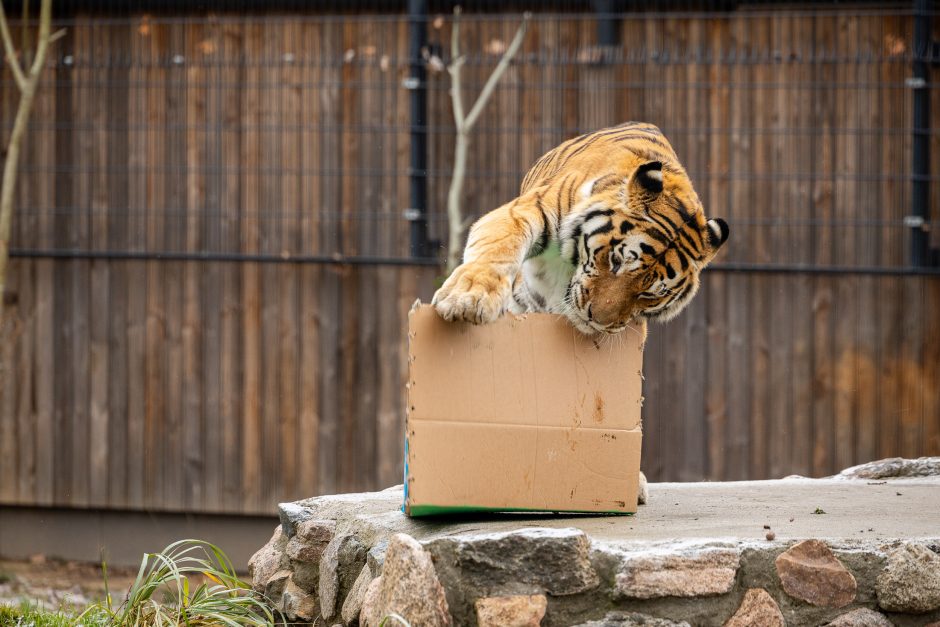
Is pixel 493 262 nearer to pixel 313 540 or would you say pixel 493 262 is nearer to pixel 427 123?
pixel 313 540

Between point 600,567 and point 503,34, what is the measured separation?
426 cm

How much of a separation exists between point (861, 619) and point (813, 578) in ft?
0.50

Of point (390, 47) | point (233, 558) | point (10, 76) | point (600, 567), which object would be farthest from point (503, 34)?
point (600, 567)

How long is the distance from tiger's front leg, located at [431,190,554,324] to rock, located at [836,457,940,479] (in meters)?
1.73

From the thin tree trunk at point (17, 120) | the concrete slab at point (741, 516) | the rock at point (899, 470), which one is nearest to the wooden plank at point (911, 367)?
the rock at point (899, 470)

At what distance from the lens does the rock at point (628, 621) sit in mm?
2844

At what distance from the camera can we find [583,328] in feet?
10.5

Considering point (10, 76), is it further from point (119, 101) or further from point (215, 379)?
point (215, 379)

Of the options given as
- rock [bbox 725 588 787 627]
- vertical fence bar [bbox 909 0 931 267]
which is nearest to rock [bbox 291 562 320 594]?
rock [bbox 725 588 787 627]

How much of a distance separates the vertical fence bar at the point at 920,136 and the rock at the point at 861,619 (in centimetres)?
377

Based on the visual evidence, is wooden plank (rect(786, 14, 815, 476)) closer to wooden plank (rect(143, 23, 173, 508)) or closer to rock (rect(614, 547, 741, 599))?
wooden plank (rect(143, 23, 173, 508))

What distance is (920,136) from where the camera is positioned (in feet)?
20.5

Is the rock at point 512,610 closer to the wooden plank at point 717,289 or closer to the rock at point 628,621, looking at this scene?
the rock at point 628,621

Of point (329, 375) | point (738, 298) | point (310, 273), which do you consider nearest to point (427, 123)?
point (310, 273)
